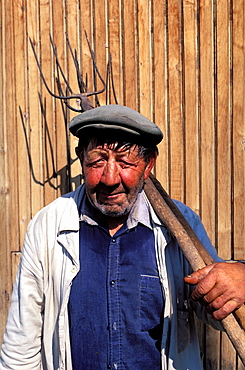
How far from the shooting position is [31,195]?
99.1 inches

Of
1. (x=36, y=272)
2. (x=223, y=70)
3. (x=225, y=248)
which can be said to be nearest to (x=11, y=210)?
(x=36, y=272)

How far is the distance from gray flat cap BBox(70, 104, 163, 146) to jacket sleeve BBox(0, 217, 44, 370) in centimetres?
54

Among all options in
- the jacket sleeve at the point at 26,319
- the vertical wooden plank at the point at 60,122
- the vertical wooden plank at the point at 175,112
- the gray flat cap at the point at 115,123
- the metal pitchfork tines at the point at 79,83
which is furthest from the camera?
the vertical wooden plank at the point at 60,122

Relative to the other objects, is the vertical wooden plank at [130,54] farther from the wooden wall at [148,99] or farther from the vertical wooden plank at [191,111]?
the vertical wooden plank at [191,111]

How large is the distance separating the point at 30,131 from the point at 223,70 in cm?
117

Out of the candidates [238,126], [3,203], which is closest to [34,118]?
[3,203]

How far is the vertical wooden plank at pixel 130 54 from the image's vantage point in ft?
7.83

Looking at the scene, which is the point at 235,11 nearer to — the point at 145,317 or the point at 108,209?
the point at 108,209

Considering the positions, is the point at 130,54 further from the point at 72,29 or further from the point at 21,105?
the point at 21,105

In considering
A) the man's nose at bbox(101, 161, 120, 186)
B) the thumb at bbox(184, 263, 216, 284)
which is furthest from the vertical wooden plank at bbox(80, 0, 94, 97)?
the thumb at bbox(184, 263, 216, 284)

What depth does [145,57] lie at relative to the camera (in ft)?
7.81

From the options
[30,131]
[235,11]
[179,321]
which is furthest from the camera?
[30,131]

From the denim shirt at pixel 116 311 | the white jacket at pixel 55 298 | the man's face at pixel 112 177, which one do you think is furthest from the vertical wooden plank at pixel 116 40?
the denim shirt at pixel 116 311

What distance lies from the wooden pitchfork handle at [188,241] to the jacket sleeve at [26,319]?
55 cm
